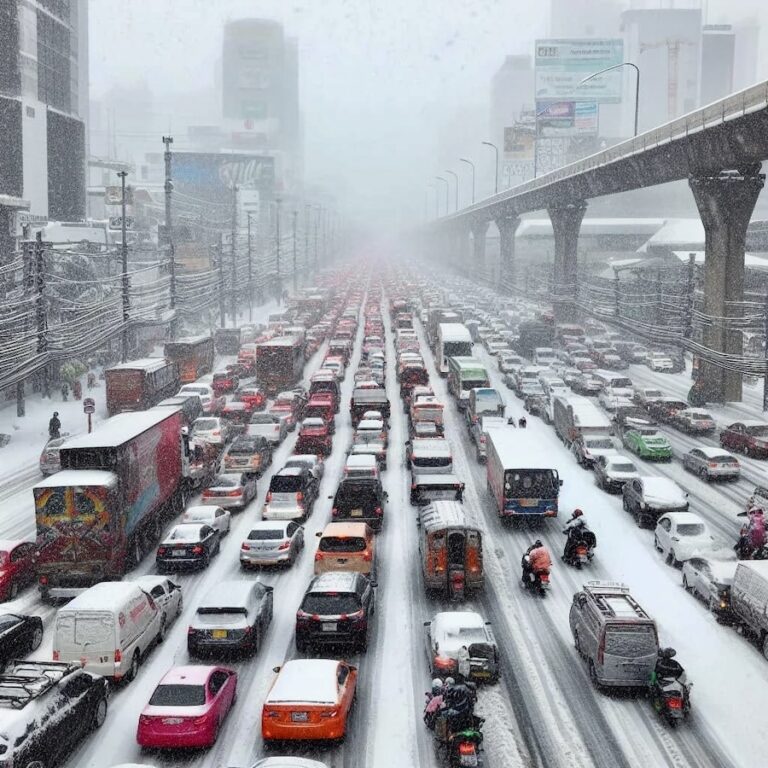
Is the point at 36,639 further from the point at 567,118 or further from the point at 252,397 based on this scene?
the point at 567,118

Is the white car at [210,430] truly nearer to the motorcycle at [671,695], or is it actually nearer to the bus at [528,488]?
the bus at [528,488]

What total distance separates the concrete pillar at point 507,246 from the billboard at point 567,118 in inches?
478

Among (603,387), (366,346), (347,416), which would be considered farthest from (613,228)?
(347,416)

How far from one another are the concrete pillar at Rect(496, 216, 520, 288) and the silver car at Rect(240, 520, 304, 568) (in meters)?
104

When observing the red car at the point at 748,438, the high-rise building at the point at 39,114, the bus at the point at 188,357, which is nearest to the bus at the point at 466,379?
the red car at the point at 748,438

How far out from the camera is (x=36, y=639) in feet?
67.4

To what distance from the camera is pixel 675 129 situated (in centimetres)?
5472

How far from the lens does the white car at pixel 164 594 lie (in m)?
21.0

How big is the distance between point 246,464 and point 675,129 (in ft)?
111

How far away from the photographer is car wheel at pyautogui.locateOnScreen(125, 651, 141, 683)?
1855 centimetres

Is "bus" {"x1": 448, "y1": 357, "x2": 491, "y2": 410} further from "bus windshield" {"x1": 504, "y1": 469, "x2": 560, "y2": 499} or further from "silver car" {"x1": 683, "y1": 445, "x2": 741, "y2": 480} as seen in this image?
"bus windshield" {"x1": 504, "y1": 469, "x2": 560, "y2": 499}

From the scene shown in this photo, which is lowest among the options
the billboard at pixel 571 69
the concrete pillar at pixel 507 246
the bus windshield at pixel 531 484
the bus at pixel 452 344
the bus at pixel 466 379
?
the bus windshield at pixel 531 484

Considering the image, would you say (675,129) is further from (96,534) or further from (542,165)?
(542,165)

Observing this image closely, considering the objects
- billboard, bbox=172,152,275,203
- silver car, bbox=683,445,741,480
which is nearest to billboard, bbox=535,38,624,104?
billboard, bbox=172,152,275,203
